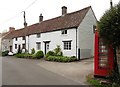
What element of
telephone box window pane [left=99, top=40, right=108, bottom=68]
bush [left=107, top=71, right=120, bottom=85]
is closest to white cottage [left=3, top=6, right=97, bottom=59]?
telephone box window pane [left=99, top=40, right=108, bottom=68]

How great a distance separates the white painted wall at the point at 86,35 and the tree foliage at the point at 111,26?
17.6 m

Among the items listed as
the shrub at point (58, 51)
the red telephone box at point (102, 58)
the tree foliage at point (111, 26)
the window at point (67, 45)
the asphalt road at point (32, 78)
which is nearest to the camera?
the tree foliage at point (111, 26)

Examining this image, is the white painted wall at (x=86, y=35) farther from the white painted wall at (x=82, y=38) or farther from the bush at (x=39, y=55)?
the bush at (x=39, y=55)

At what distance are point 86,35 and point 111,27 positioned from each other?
64.3 ft

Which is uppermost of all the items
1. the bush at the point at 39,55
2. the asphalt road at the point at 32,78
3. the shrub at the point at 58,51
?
the shrub at the point at 58,51

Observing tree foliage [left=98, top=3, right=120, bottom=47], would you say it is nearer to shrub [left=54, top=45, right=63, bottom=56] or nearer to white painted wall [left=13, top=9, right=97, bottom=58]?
white painted wall [left=13, top=9, right=97, bottom=58]

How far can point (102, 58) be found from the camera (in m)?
12.7

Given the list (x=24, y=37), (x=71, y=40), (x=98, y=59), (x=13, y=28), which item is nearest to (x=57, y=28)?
(x=71, y=40)

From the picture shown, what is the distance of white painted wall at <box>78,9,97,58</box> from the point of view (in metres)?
29.5

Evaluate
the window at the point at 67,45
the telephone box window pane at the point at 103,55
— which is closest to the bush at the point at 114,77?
the telephone box window pane at the point at 103,55

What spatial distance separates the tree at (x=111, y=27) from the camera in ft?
36.2

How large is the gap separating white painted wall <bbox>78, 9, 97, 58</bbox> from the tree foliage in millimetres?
17561

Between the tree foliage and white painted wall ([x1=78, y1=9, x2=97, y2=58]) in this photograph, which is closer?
the tree foliage

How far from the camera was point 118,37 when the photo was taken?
11.1m
